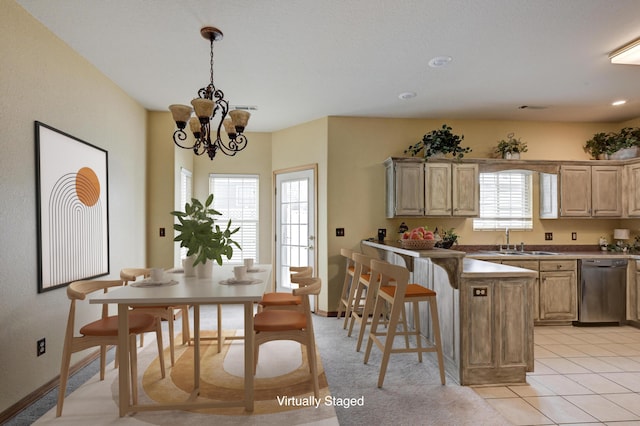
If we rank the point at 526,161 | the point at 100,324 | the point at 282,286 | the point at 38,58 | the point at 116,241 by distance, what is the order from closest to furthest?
the point at 100,324, the point at 38,58, the point at 116,241, the point at 526,161, the point at 282,286

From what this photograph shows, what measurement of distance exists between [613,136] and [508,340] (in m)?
3.93

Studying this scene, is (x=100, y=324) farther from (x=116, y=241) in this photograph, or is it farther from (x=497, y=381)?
(x=497, y=381)

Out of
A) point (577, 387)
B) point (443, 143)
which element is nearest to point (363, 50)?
point (443, 143)

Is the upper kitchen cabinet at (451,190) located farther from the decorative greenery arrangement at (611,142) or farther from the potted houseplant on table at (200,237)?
the potted houseplant on table at (200,237)

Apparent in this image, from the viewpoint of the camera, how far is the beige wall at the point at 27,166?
2287mm

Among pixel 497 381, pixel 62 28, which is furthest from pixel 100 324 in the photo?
pixel 497 381

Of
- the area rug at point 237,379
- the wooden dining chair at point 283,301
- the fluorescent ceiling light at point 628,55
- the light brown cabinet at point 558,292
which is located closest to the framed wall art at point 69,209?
the area rug at point 237,379

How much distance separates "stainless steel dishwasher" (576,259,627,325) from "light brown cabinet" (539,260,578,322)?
12 centimetres

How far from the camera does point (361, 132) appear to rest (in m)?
4.86

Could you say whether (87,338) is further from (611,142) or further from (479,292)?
(611,142)

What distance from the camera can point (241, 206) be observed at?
578cm

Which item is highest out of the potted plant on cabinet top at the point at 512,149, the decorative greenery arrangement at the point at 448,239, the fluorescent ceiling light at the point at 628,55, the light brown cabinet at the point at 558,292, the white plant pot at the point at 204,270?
the fluorescent ceiling light at the point at 628,55

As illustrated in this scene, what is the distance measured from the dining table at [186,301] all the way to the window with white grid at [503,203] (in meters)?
3.79

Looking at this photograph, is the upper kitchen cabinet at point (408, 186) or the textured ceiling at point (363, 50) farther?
the upper kitchen cabinet at point (408, 186)
